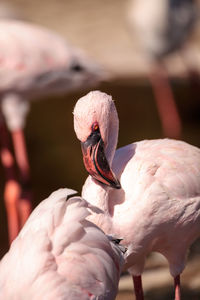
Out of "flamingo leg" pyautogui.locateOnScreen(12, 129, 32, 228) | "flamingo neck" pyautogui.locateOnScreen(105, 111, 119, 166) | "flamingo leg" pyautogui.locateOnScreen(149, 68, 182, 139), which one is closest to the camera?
"flamingo neck" pyautogui.locateOnScreen(105, 111, 119, 166)

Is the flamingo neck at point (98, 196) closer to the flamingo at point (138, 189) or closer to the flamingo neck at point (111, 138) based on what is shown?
the flamingo at point (138, 189)

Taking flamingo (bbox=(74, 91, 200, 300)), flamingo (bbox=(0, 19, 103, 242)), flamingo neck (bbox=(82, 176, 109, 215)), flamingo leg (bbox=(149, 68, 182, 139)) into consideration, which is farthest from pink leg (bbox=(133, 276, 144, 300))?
flamingo leg (bbox=(149, 68, 182, 139))

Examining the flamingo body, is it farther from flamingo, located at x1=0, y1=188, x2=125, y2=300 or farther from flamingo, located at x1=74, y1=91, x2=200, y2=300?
flamingo, located at x1=0, y1=188, x2=125, y2=300

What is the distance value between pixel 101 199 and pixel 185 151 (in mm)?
496

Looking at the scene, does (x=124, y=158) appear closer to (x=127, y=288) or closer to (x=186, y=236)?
(x=186, y=236)

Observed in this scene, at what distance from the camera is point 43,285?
2.38 meters

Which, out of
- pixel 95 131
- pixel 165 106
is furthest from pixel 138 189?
pixel 165 106

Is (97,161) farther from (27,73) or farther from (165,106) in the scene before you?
(165,106)

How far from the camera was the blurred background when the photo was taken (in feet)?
14.0

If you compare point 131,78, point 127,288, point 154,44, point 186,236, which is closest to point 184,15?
point 154,44

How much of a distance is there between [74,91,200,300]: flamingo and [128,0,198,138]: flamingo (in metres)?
4.45

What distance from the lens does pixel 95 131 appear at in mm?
2791

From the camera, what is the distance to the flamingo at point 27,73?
4.73m

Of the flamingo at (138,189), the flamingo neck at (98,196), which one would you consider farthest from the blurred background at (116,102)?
the flamingo neck at (98,196)
